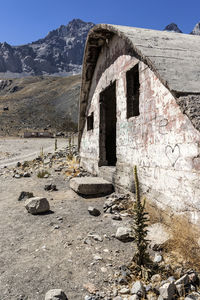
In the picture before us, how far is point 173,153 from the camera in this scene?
3551mm

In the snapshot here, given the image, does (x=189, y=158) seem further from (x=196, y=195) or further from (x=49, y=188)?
(x=49, y=188)

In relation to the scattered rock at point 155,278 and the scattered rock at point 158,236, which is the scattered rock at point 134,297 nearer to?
the scattered rock at point 155,278

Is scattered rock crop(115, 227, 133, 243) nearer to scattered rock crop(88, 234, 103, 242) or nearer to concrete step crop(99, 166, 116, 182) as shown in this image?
scattered rock crop(88, 234, 103, 242)

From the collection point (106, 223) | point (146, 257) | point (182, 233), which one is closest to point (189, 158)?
point (182, 233)

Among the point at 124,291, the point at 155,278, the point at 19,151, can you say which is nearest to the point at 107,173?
the point at 155,278

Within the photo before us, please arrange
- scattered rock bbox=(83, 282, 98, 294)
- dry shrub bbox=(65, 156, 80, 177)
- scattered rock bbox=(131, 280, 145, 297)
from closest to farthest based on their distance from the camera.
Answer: scattered rock bbox=(131, 280, 145, 297) → scattered rock bbox=(83, 282, 98, 294) → dry shrub bbox=(65, 156, 80, 177)

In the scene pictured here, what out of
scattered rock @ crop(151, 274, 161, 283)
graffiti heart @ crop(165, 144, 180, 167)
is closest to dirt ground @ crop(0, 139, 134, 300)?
scattered rock @ crop(151, 274, 161, 283)

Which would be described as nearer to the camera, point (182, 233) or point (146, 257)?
point (146, 257)

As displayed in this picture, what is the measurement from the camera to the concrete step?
6.43m

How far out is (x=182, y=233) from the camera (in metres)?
3.10

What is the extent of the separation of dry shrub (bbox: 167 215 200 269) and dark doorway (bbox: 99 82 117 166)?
15.0 feet

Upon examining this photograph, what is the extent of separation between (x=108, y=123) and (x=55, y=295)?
7555mm

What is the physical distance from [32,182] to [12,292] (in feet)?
18.5

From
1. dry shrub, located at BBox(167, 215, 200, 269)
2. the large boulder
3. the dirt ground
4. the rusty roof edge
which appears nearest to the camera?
the dirt ground
